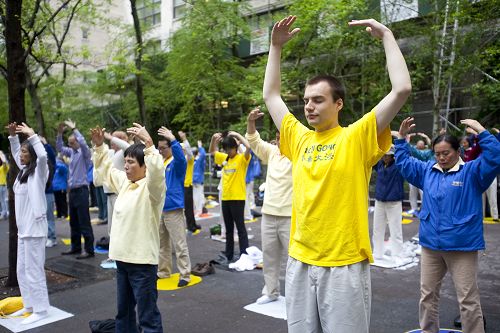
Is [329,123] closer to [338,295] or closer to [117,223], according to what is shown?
[338,295]

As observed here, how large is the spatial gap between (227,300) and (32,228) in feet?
8.27

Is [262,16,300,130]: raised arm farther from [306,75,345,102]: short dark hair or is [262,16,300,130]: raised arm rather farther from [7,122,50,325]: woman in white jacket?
[7,122,50,325]: woman in white jacket

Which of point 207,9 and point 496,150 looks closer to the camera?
point 496,150

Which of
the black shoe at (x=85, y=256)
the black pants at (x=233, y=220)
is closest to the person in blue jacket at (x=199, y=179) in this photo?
the black shoe at (x=85, y=256)

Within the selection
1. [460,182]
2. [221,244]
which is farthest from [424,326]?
[221,244]

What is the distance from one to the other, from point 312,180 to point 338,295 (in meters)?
0.66

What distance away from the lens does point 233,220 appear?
25.3 feet

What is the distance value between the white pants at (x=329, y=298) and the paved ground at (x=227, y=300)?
2251 mm

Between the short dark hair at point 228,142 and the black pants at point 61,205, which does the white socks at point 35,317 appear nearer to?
the short dark hair at point 228,142

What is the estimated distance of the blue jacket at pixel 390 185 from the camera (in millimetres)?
7375

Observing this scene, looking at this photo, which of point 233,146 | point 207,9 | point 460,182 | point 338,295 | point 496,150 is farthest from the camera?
point 207,9

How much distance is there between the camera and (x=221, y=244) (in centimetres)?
927

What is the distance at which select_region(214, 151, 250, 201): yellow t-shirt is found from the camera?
7535mm

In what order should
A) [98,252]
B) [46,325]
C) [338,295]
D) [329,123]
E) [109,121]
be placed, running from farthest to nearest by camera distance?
[109,121]
[98,252]
[46,325]
[329,123]
[338,295]
